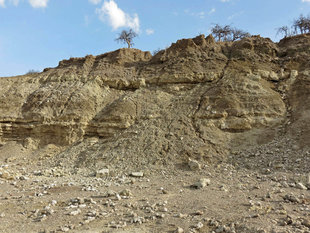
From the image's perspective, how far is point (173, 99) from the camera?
1278cm

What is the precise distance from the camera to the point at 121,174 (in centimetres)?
868

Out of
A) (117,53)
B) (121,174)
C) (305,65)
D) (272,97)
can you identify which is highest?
(117,53)

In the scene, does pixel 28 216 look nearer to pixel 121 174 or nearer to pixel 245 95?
pixel 121 174

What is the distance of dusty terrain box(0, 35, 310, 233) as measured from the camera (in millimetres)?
4828

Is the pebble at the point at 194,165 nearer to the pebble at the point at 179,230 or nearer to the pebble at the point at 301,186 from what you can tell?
the pebble at the point at 301,186

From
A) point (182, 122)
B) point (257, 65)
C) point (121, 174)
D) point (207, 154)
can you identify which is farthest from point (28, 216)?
point (257, 65)

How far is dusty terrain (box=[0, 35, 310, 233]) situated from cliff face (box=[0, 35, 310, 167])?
0.06 meters

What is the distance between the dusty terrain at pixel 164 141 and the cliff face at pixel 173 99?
6 cm

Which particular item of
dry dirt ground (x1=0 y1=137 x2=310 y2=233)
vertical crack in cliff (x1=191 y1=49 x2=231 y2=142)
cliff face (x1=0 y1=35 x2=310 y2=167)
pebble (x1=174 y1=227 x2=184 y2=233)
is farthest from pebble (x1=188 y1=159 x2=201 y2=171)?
pebble (x1=174 y1=227 x2=184 y2=233)

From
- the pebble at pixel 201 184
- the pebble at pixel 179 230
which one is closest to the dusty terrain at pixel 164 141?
the pebble at pixel 179 230

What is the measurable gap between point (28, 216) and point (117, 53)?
13.5 metres

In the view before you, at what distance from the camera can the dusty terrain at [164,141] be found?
4828 mm

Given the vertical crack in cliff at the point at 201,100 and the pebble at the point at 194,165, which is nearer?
the pebble at the point at 194,165

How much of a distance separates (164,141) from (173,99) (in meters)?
3.34
